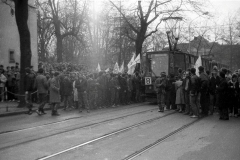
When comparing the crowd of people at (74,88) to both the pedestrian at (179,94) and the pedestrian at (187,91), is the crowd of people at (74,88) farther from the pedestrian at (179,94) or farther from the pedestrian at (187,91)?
the pedestrian at (187,91)

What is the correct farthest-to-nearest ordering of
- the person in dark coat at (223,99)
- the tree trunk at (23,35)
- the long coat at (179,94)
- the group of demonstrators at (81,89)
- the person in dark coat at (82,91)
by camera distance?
the tree trunk at (23,35), the person in dark coat at (82,91), the long coat at (179,94), the group of demonstrators at (81,89), the person in dark coat at (223,99)

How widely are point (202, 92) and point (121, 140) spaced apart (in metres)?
6.60

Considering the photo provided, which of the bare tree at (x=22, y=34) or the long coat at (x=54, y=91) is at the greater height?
the bare tree at (x=22, y=34)

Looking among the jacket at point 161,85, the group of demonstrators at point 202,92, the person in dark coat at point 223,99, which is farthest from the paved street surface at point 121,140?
the jacket at point 161,85

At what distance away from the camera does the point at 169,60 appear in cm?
2031

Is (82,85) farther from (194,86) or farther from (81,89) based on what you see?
(194,86)

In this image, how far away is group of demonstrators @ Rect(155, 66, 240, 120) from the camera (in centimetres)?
1269

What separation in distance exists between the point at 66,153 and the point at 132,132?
2940mm

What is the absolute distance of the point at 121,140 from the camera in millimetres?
8406

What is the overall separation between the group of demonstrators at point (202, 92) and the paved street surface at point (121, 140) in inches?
45.8

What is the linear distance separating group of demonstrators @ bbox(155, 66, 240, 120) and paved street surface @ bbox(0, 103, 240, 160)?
3.82ft

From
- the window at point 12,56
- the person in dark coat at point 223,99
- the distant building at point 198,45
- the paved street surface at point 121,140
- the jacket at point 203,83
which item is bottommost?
the paved street surface at point 121,140

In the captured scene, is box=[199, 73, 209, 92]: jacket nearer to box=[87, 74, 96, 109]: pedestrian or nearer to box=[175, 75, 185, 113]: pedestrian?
box=[175, 75, 185, 113]: pedestrian

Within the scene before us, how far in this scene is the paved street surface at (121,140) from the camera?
6848mm
